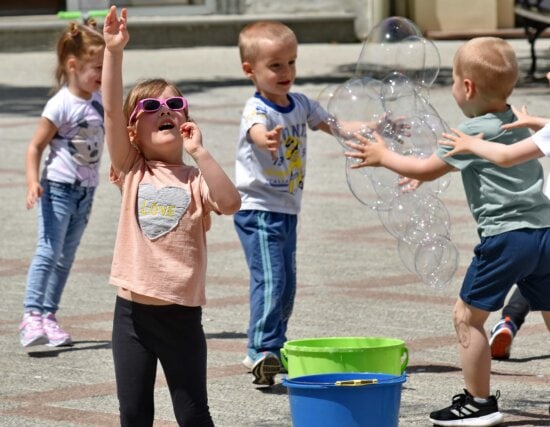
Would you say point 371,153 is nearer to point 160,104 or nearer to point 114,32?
point 160,104

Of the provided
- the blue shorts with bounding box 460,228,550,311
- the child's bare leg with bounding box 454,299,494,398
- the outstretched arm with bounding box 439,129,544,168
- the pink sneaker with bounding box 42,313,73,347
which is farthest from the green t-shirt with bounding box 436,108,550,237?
the pink sneaker with bounding box 42,313,73,347

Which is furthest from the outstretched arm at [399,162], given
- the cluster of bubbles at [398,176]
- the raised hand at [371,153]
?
the cluster of bubbles at [398,176]

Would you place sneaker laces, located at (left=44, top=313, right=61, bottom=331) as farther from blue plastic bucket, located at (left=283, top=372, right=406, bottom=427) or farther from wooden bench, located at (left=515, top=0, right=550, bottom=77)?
wooden bench, located at (left=515, top=0, right=550, bottom=77)

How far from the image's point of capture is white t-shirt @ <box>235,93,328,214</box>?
611 cm

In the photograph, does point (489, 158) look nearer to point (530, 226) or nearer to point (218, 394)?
point (530, 226)

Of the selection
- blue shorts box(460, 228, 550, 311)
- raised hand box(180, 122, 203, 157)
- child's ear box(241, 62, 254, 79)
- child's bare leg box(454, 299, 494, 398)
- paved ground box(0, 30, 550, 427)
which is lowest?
paved ground box(0, 30, 550, 427)

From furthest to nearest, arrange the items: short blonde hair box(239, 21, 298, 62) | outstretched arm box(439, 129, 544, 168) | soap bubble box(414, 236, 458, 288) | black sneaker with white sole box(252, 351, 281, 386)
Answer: short blonde hair box(239, 21, 298, 62) < black sneaker with white sole box(252, 351, 281, 386) < soap bubble box(414, 236, 458, 288) < outstretched arm box(439, 129, 544, 168)

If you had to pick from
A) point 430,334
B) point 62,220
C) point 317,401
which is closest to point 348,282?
point 430,334

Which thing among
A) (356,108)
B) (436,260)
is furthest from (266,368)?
(356,108)

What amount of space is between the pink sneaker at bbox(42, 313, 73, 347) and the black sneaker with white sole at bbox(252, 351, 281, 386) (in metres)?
1.30

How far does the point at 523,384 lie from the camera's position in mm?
5887

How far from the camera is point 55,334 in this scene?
676 cm

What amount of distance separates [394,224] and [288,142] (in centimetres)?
71

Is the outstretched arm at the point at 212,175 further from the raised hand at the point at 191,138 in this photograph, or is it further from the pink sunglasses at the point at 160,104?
the pink sunglasses at the point at 160,104
